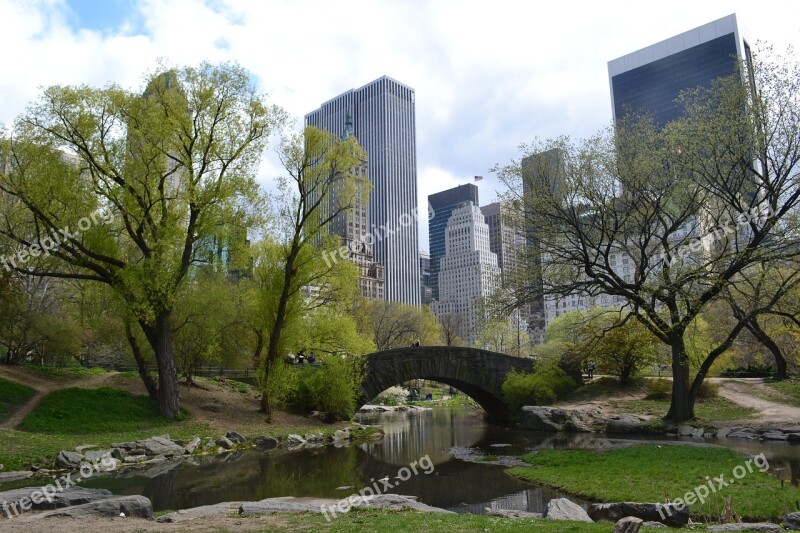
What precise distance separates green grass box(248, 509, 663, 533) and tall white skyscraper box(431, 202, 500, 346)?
79956 mm

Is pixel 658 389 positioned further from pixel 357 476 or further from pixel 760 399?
pixel 357 476

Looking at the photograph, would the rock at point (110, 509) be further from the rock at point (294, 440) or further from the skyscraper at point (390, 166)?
the skyscraper at point (390, 166)

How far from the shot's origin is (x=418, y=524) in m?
9.06

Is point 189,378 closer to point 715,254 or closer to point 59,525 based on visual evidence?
point 59,525

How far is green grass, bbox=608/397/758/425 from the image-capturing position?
25984mm

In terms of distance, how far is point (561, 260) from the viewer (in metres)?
25.0

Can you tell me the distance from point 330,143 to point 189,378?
16.1 meters

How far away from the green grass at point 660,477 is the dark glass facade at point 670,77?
246ft

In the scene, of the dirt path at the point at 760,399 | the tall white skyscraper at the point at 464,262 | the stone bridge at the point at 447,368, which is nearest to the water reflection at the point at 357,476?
the dirt path at the point at 760,399

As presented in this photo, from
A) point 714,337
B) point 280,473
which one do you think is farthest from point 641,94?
point 280,473

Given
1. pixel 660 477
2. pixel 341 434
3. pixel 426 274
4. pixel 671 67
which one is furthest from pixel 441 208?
pixel 660 477

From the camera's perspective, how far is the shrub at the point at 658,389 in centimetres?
3261

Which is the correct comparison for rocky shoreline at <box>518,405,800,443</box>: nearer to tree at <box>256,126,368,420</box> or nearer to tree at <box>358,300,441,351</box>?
tree at <box>256,126,368,420</box>

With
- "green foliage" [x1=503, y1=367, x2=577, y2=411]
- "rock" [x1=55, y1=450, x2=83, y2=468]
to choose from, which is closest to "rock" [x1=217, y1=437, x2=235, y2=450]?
"rock" [x1=55, y1=450, x2=83, y2=468]
